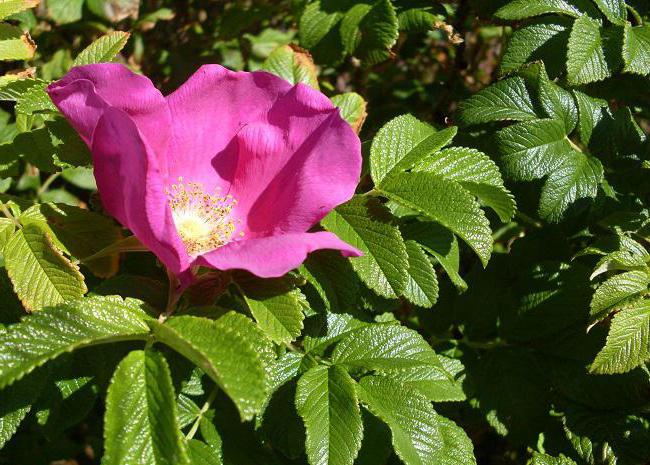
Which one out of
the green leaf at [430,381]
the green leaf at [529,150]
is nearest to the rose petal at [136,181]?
the green leaf at [430,381]

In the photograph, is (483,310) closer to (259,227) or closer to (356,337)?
(356,337)

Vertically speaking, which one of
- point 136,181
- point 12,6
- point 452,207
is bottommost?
point 452,207

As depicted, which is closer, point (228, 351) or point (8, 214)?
point (228, 351)

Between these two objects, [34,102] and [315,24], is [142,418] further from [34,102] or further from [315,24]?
[315,24]

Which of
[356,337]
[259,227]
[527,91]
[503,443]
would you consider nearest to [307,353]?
[356,337]

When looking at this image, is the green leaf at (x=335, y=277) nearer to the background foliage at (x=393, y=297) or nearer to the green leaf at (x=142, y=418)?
the background foliage at (x=393, y=297)

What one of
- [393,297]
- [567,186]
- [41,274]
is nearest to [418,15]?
[567,186]

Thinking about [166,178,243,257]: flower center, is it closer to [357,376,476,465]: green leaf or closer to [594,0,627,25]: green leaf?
[357,376,476,465]: green leaf
